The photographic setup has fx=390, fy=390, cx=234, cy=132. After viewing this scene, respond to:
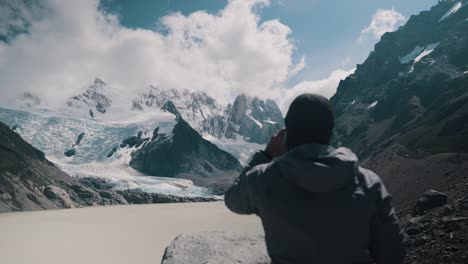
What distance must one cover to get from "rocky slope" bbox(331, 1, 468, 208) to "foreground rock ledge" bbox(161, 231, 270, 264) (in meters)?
34.7

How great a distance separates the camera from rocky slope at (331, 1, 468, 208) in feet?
164

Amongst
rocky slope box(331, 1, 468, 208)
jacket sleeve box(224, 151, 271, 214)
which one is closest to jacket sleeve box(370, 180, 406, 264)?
jacket sleeve box(224, 151, 271, 214)

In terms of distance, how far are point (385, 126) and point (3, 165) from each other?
13465 centimetres

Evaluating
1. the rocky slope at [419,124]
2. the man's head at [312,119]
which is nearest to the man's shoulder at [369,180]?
the man's head at [312,119]

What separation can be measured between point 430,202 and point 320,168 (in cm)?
2153

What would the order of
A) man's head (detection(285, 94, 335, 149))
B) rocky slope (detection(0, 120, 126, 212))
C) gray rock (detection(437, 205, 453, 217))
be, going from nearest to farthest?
man's head (detection(285, 94, 335, 149)) < gray rock (detection(437, 205, 453, 217)) < rocky slope (detection(0, 120, 126, 212))

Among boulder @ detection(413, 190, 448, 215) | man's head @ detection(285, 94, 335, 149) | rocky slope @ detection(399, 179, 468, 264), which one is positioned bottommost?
rocky slope @ detection(399, 179, 468, 264)

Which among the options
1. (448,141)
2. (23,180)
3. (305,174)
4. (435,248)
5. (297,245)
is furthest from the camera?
(23,180)

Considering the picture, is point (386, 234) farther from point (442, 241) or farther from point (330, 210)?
point (442, 241)

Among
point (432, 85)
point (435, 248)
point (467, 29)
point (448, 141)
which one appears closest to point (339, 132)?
point (432, 85)

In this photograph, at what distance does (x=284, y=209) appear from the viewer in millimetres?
3076

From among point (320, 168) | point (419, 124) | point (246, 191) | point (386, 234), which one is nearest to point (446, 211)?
point (386, 234)

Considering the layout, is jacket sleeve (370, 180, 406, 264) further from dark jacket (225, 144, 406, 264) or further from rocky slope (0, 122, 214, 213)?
rocky slope (0, 122, 214, 213)

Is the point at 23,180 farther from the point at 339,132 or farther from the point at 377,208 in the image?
the point at 377,208
